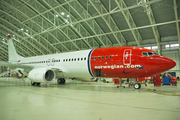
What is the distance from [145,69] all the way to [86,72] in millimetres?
4369

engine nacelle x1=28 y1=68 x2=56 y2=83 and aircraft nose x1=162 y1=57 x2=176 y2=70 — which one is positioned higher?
aircraft nose x1=162 y1=57 x2=176 y2=70

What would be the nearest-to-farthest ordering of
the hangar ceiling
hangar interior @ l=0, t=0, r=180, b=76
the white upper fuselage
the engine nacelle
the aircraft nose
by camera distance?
1. the aircraft nose
2. the white upper fuselage
3. the engine nacelle
4. the hangar ceiling
5. hangar interior @ l=0, t=0, r=180, b=76

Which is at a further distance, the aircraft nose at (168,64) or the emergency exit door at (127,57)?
the emergency exit door at (127,57)

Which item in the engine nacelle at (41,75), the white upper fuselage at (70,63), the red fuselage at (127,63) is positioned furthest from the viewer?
the engine nacelle at (41,75)

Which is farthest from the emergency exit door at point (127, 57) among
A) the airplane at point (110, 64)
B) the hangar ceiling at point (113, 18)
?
the hangar ceiling at point (113, 18)

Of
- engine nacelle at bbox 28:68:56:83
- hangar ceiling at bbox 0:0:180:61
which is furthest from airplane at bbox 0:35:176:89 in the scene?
hangar ceiling at bbox 0:0:180:61

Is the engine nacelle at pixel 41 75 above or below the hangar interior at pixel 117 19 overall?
below

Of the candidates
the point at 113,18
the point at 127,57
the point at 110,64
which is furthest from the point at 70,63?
the point at 113,18

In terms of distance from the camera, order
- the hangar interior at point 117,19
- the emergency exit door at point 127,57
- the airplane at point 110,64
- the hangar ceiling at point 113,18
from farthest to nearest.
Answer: the hangar interior at point 117,19, the hangar ceiling at point 113,18, the emergency exit door at point 127,57, the airplane at point 110,64

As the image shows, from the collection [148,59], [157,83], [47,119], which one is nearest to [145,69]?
[148,59]

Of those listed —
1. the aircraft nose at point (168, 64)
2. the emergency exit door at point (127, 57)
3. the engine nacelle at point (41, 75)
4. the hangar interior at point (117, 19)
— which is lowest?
the engine nacelle at point (41, 75)

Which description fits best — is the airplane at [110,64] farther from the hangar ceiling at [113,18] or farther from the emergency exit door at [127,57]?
the hangar ceiling at [113,18]

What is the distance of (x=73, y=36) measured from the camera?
28.1 meters

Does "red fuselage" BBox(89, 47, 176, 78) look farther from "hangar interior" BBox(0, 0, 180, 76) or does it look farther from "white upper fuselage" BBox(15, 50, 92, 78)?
"hangar interior" BBox(0, 0, 180, 76)
